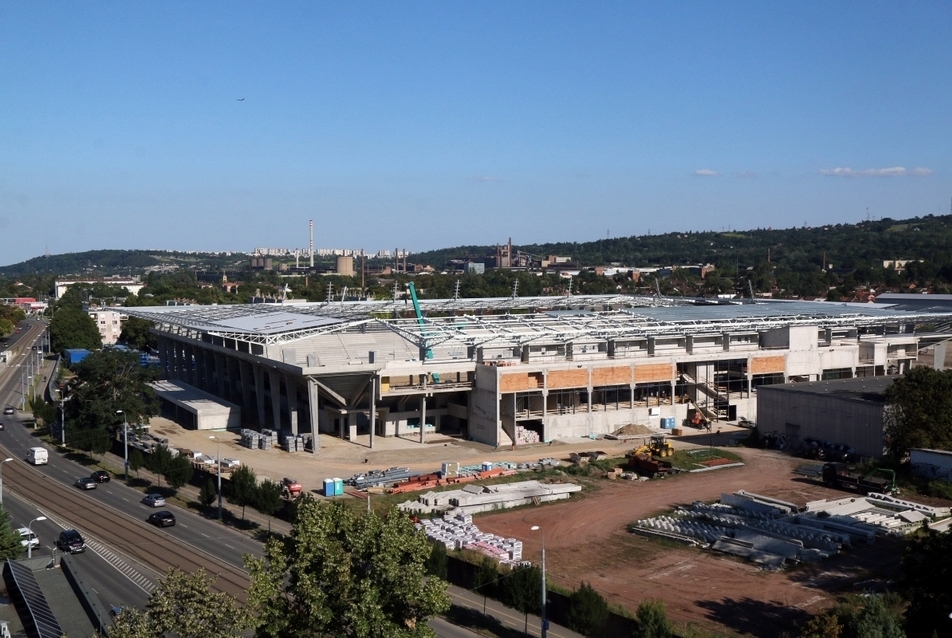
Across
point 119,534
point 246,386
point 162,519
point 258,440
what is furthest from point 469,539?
point 246,386

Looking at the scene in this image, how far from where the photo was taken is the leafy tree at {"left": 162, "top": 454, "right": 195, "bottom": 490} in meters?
40.8

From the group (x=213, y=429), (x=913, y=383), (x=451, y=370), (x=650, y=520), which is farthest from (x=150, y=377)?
(x=913, y=383)

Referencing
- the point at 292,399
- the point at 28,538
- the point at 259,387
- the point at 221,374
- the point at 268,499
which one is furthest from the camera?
the point at 221,374

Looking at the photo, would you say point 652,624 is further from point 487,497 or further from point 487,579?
point 487,497

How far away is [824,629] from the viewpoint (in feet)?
64.1

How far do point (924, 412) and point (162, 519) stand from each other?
33208mm

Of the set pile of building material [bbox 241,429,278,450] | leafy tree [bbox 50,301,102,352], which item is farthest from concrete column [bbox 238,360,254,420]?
leafy tree [bbox 50,301,102,352]

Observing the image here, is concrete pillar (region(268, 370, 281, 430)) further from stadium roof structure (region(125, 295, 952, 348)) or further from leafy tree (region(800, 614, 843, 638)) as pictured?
leafy tree (region(800, 614, 843, 638))

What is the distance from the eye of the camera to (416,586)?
17234mm

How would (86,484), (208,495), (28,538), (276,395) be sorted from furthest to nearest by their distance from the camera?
(276,395) < (86,484) < (208,495) < (28,538)

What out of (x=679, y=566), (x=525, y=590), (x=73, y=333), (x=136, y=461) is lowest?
(x=679, y=566)

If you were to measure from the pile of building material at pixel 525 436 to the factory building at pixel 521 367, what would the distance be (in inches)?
3.3

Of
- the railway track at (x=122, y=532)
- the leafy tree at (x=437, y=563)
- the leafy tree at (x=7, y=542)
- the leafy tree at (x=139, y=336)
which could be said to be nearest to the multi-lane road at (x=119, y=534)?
the railway track at (x=122, y=532)

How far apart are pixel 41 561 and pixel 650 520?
21.1 meters
